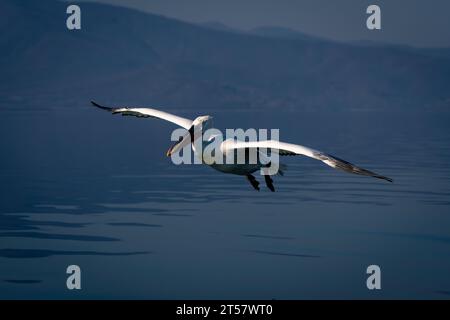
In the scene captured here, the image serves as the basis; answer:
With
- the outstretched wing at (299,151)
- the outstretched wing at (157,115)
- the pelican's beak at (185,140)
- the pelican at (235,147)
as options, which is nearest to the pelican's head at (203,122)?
the pelican at (235,147)

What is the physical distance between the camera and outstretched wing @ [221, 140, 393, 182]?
731 inches

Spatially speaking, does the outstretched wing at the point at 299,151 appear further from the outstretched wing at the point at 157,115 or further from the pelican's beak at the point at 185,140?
the outstretched wing at the point at 157,115

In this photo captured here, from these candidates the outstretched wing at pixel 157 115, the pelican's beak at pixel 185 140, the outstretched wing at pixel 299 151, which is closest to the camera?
the outstretched wing at pixel 299 151

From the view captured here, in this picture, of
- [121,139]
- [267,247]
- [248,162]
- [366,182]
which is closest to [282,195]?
[366,182]

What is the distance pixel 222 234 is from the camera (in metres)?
31.6

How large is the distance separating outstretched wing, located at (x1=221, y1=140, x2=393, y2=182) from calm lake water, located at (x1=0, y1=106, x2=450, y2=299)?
479 centimetres

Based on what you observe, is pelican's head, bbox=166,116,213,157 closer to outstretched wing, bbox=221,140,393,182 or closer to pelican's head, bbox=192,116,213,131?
pelican's head, bbox=192,116,213,131

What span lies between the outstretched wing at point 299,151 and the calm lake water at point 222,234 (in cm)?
479

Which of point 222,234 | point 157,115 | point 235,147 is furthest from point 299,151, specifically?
point 222,234

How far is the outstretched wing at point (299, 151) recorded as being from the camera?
60.9 ft

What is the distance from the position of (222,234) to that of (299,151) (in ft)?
40.7

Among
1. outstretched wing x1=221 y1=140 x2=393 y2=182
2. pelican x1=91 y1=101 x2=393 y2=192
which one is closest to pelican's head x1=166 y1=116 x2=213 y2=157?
pelican x1=91 y1=101 x2=393 y2=192

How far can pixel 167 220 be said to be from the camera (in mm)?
33812
